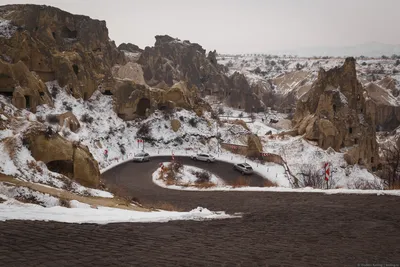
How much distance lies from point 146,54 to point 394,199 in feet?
293

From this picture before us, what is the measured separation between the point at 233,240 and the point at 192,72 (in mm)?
103114

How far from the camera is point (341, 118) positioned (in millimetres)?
41750

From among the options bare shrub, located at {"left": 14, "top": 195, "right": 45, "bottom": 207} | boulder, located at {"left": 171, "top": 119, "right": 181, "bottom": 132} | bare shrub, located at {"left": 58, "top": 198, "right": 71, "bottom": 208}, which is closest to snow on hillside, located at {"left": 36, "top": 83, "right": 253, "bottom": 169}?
boulder, located at {"left": 171, "top": 119, "right": 181, "bottom": 132}

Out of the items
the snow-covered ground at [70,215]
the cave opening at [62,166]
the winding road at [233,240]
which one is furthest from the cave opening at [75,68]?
the winding road at [233,240]

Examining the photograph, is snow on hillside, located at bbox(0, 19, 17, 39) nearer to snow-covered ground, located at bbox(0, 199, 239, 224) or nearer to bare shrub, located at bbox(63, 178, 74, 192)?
bare shrub, located at bbox(63, 178, 74, 192)

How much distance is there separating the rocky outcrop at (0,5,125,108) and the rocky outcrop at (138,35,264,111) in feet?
72.7

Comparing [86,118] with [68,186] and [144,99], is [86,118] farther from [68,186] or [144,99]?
[68,186]

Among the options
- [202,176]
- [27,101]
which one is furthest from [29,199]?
[27,101]

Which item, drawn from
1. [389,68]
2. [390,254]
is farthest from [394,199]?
[389,68]

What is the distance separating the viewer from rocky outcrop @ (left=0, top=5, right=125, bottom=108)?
37.2 m

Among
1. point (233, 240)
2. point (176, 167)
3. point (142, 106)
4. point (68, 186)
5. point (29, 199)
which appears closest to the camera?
point (233, 240)

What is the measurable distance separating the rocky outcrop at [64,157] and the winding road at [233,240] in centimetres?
873

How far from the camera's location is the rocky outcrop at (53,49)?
37.2 metres

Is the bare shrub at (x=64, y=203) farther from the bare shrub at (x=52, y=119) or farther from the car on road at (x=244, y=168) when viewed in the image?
the bare shrub at (x=52, y=119)
